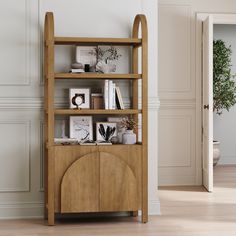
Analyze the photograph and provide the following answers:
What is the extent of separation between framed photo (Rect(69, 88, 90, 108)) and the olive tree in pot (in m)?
3.29

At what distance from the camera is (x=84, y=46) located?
4641 millimetres

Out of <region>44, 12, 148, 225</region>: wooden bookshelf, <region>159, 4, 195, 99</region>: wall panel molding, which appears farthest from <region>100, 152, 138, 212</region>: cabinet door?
<region>159, 4, 195, 99</region>: wall panel molding

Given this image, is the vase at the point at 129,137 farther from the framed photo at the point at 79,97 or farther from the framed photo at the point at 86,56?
the framed photo at the point at 86,56

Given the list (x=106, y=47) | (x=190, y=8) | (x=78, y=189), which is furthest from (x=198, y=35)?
(x=78, y=189)

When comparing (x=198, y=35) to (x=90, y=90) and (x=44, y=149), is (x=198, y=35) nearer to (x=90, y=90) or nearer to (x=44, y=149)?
(x=90, y=90)

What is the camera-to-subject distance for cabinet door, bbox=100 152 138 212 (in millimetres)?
4355

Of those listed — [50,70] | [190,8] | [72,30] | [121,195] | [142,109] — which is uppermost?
[190,8]

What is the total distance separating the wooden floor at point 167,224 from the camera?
413 centimetres

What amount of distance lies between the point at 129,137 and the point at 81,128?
415mm

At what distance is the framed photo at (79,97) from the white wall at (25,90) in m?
0.15

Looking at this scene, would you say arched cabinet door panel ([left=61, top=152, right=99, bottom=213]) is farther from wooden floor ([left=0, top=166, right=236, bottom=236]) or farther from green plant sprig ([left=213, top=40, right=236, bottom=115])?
green plant sprig ([left=213, top=40, right=236, bottom=115])

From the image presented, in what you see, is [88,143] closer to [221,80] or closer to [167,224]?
[167,224]

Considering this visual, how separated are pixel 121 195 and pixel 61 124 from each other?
31.0 inches

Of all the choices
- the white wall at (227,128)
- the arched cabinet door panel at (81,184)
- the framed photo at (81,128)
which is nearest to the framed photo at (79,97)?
the framed photo at (81,128)
